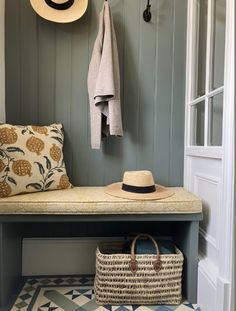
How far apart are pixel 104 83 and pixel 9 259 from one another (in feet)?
3.66

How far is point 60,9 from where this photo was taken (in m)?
1.60

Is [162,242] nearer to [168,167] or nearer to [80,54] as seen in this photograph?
[168,167]

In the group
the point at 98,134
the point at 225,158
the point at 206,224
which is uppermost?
the point at 98,134

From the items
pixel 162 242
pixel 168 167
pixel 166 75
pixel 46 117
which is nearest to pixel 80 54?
pixel 46 117

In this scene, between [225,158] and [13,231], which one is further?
[13,231]

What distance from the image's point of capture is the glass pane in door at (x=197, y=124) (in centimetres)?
153

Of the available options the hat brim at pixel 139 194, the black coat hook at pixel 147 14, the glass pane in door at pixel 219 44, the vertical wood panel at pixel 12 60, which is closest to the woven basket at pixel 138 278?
the hat brim at pixel 139 194

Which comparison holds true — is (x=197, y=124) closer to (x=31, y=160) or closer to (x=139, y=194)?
(x=139, y=194)

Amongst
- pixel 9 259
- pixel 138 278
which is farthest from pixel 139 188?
pixel 9 259

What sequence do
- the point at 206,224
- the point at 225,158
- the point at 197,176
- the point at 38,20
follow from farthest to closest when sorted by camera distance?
the point at 38,20
the point at 197,176
the point at 206,224
the point at 225,158

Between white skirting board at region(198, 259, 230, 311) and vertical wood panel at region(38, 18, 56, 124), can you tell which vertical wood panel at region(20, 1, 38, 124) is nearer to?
vertical wood panel at region(38, 18, 56, 124)

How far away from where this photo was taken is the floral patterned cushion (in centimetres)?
141

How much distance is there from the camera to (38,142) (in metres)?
1.54

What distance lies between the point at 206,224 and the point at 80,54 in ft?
4.31
